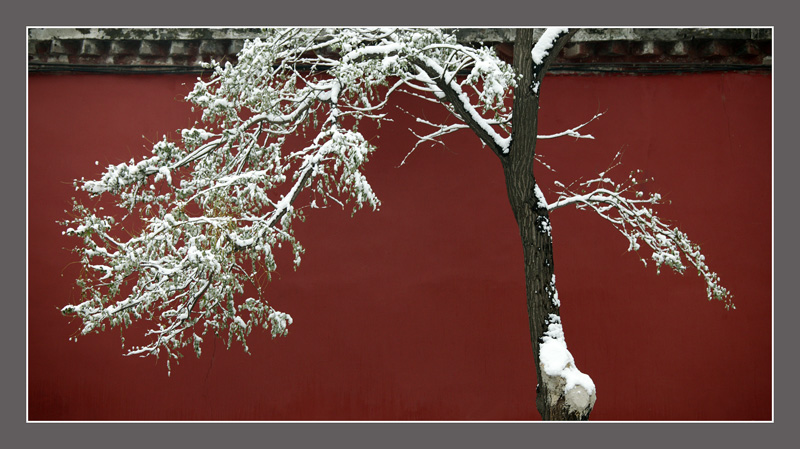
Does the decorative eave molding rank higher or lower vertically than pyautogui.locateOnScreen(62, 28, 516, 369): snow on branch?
higher

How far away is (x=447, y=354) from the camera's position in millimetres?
4473

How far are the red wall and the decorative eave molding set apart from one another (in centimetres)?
10

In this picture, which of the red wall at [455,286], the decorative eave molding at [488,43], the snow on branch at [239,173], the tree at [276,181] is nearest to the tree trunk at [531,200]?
the tree at [276,181]

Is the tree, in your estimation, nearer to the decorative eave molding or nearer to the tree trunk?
the tree trunk

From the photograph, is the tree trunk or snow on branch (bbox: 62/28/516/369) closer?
snow on branch (bbox: 62/28/516/369)

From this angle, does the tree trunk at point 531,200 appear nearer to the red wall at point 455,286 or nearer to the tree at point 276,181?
the tree at point 276,181

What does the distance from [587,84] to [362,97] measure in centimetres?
210

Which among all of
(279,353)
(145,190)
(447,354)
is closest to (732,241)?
(447,354)

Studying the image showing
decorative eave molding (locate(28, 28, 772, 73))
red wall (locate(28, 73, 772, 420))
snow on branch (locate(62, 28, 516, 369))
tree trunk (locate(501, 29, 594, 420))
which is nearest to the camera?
snow on branch (locate(62, 28, 516, 369))

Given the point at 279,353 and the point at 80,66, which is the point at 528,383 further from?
the point at 80,66

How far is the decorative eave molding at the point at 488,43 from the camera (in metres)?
4.29

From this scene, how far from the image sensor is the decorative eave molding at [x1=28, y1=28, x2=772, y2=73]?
4289 mm

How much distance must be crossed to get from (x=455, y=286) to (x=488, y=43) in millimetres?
1685

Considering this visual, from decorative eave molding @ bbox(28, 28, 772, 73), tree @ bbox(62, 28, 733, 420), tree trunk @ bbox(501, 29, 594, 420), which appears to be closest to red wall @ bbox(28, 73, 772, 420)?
decorative eave molding @ bbox(28, 28, 772, 73)
